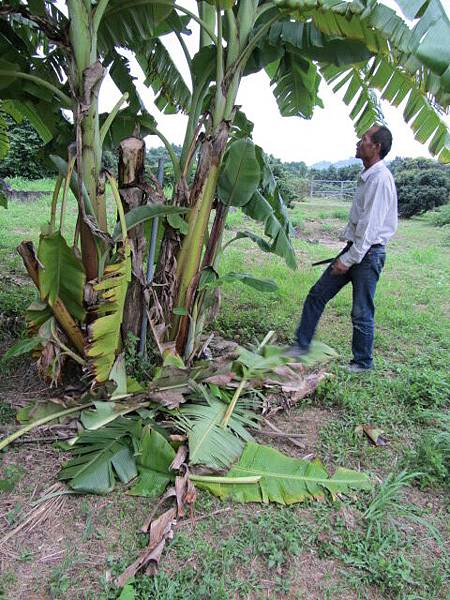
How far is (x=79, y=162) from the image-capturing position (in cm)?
264

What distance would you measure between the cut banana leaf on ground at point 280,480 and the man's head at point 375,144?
217 centimetres

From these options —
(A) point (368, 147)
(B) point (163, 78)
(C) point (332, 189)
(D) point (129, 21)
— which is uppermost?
(D) point (129, 21)

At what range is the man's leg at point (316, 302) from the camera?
3674 millimetres

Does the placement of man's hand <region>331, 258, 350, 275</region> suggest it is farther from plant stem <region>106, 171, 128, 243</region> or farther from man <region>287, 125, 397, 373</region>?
plant stem <region>106, 171, 128, 243</region>

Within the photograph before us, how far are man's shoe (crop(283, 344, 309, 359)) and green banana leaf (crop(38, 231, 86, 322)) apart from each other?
1.56 metres

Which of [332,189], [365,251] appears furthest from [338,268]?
[332,189]

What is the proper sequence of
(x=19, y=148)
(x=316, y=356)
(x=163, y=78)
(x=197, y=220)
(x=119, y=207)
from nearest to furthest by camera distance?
1. (x=119, y=207)
2. (x=197, y=220)
3. (x=316, y=356)
4. (x=163, y=78)
5. (x=19, y=148)

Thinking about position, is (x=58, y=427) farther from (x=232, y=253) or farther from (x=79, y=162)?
(x=232, y=253)

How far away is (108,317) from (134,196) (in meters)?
0.84

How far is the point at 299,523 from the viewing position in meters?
2.18

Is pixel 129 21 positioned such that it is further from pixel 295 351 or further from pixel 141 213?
pixel 295 351

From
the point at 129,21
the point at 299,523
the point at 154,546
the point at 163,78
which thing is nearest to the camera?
the point at 154,546

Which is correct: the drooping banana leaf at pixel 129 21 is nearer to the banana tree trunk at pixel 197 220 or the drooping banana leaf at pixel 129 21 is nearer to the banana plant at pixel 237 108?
the banana plant at pixel 237 108

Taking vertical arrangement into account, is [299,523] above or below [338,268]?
below
